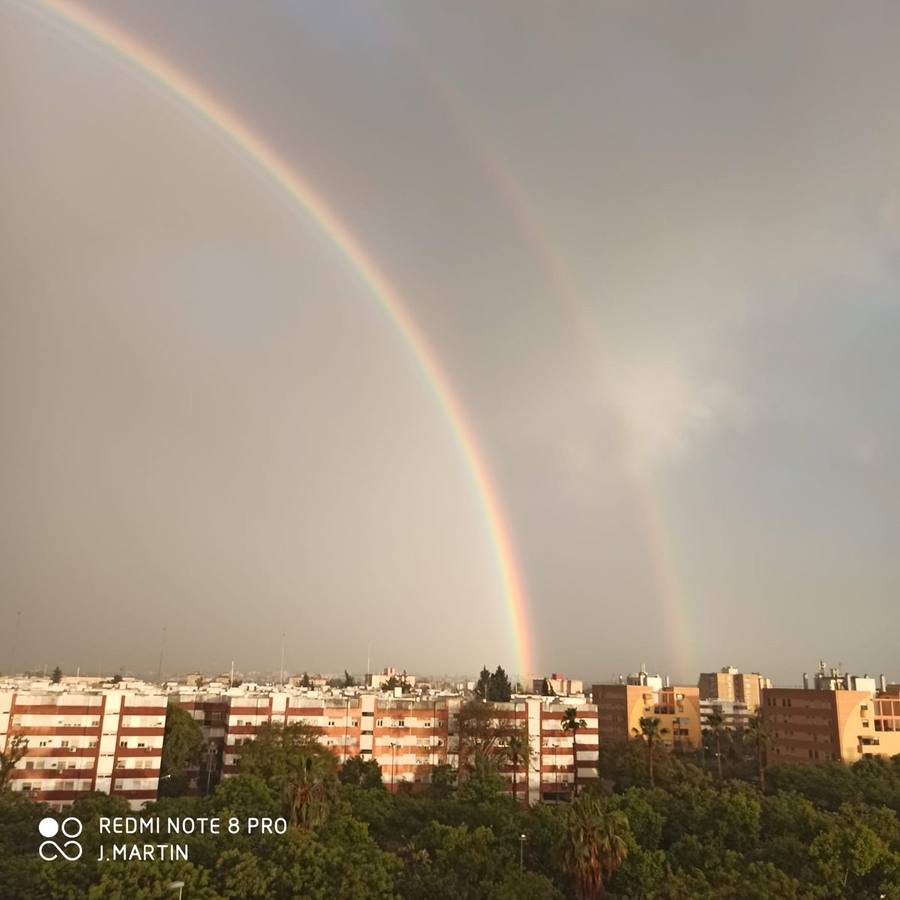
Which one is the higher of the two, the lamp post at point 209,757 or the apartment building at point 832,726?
the apartment building at point 832,726

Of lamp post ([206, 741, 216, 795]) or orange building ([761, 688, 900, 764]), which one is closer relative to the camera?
lamp post ([206, 741, 216, 795])

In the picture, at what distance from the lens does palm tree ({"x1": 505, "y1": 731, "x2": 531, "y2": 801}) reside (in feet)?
165

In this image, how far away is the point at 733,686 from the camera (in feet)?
454

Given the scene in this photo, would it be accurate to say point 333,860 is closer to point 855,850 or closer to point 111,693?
point 855,850

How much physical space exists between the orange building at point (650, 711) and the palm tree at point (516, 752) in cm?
3054

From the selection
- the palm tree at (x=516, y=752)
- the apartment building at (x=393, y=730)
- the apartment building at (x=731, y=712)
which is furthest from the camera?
the apartment building at (x=731, y=712)

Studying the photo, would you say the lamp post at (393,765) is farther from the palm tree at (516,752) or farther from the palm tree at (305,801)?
the palm tree at (305,801)

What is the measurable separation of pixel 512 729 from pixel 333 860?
30.6 m

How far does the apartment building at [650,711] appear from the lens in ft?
265

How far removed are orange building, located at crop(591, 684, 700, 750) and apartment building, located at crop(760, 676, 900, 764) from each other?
38.3 ft

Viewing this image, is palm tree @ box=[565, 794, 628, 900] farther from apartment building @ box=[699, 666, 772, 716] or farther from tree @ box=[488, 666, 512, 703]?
apartment building @ box=[699, 666, 772, 716]

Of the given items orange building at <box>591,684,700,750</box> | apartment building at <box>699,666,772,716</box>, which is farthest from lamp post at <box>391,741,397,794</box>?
apartment building at <box>699,666,772,716</box>

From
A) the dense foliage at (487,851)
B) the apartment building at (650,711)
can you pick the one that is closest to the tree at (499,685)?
the apartment building at (650,711)

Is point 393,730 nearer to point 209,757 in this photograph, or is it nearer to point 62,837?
point 209,757
